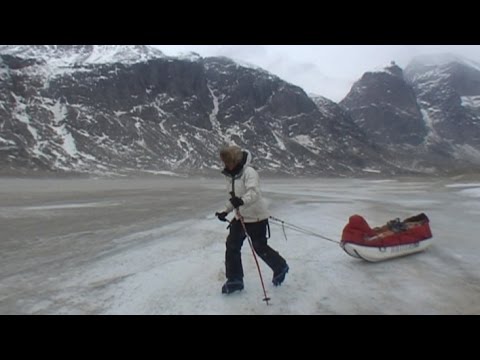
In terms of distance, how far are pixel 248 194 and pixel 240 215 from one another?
446mm

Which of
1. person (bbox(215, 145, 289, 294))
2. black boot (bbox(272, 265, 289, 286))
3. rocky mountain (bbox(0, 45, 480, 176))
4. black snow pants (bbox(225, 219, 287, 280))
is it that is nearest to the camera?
person (bbox(215, 145, 289, 294))

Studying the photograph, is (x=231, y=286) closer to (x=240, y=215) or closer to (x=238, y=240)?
(x=238, y=240)

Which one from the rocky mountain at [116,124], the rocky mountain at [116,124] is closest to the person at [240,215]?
the rocky mountain at [116,124]

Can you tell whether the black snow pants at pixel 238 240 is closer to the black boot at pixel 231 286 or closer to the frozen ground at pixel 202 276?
the black boot at pixel 231 286

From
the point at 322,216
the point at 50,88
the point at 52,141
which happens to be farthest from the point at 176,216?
the point at 50,88

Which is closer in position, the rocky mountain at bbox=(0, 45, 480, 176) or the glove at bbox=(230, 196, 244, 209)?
the glove at bbox=(230, 196, 244, 209)

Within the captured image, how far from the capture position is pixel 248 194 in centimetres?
604

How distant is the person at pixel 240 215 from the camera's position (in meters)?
6.21

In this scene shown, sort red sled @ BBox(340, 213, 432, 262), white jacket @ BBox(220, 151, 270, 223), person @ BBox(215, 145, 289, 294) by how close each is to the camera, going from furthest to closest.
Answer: red sled @ BBox(340, 213, 432, 262), person @ BBox(215, 145, 289, 294), white jacket @ BBox(220, 151, 270, 223)

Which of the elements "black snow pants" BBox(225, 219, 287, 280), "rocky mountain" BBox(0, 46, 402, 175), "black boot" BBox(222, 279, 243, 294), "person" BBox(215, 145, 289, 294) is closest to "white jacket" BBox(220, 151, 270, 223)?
"person" BBox(215, 145, 289, 294)

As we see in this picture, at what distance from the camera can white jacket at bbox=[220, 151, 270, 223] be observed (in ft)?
20.0

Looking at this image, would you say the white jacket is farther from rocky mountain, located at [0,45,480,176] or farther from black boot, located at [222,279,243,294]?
rocky mountain, located at [0,45,480,176]

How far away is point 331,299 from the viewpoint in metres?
6.10

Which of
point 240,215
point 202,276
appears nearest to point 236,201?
point 240,215
